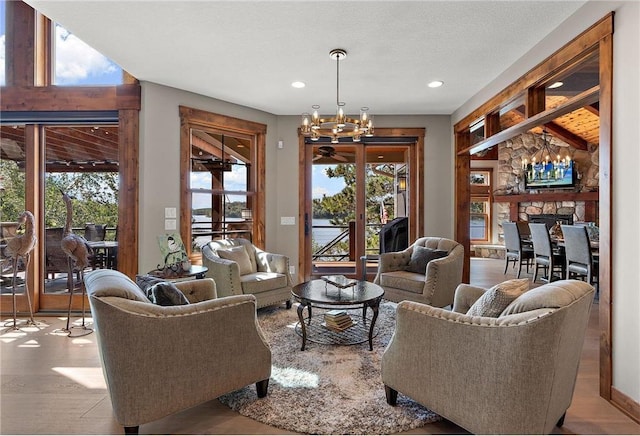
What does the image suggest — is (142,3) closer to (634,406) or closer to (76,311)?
(76,311)

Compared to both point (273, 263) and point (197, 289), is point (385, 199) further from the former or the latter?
point (197, 289)

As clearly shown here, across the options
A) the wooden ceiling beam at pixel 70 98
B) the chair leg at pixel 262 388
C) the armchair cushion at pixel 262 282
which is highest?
the wooden ceiling beam at pixel 70 98

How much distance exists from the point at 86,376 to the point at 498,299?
9.57 feet

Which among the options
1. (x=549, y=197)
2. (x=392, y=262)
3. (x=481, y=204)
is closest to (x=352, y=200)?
(x=392, y=262)

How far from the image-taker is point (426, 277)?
370 cm

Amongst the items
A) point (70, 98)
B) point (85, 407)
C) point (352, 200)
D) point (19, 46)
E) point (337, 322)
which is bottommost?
point (85, 407)

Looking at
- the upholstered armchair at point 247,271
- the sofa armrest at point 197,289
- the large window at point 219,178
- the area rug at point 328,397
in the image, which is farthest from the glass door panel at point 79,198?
the area rug at point 328,397

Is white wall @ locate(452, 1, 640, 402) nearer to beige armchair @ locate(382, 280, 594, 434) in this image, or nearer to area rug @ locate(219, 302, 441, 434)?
beige armchair @ locate(382, 280, 594, 434)

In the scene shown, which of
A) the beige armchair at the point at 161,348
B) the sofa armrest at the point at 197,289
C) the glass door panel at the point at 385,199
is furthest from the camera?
the glass door panel at the point at 385,199

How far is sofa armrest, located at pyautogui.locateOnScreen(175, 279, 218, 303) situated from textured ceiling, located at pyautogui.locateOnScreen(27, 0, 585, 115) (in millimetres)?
2045

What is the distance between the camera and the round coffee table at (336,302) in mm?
2922

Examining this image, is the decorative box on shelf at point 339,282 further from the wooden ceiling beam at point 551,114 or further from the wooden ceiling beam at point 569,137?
the wooden ceiling beam at point 569,137

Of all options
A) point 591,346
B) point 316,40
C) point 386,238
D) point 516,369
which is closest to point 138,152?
point 316,40

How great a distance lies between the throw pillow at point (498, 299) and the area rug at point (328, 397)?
726 mm
